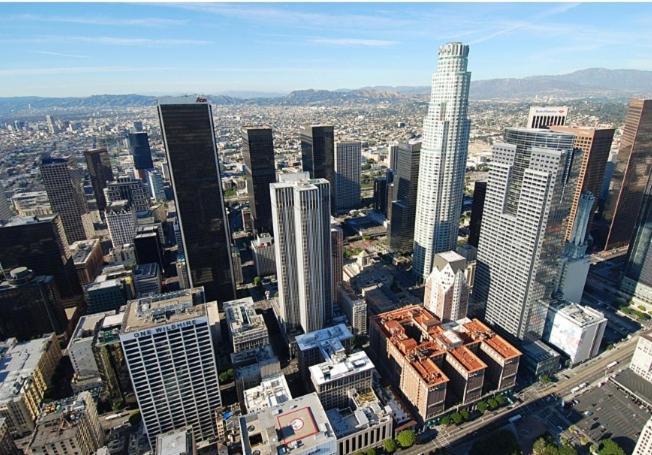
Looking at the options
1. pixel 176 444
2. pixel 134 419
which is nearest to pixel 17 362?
pixel 134 419


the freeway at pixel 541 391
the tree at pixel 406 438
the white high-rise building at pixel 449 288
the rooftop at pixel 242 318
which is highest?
the white high-rise building at pixel 449 288

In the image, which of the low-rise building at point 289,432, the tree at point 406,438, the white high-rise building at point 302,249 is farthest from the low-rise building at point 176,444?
the white high-rise building at point 302,249

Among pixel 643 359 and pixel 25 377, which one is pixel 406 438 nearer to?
pixel 643 359

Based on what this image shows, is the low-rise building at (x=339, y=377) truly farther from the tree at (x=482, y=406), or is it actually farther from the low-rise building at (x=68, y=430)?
the low-rise building at (x=68, y=430)

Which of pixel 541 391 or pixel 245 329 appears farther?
pixel 245 329

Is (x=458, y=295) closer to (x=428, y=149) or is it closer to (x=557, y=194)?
(x=557, y=194)

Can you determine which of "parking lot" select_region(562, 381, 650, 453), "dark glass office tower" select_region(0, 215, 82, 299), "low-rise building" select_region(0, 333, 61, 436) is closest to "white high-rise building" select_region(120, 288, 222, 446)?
"low-rise building" select_region(0, 333, 61, 436)

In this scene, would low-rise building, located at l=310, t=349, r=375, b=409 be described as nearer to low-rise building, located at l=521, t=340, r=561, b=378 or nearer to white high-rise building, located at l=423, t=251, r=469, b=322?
white high-rise building, located at l=423, t=251, r=469, b=322
